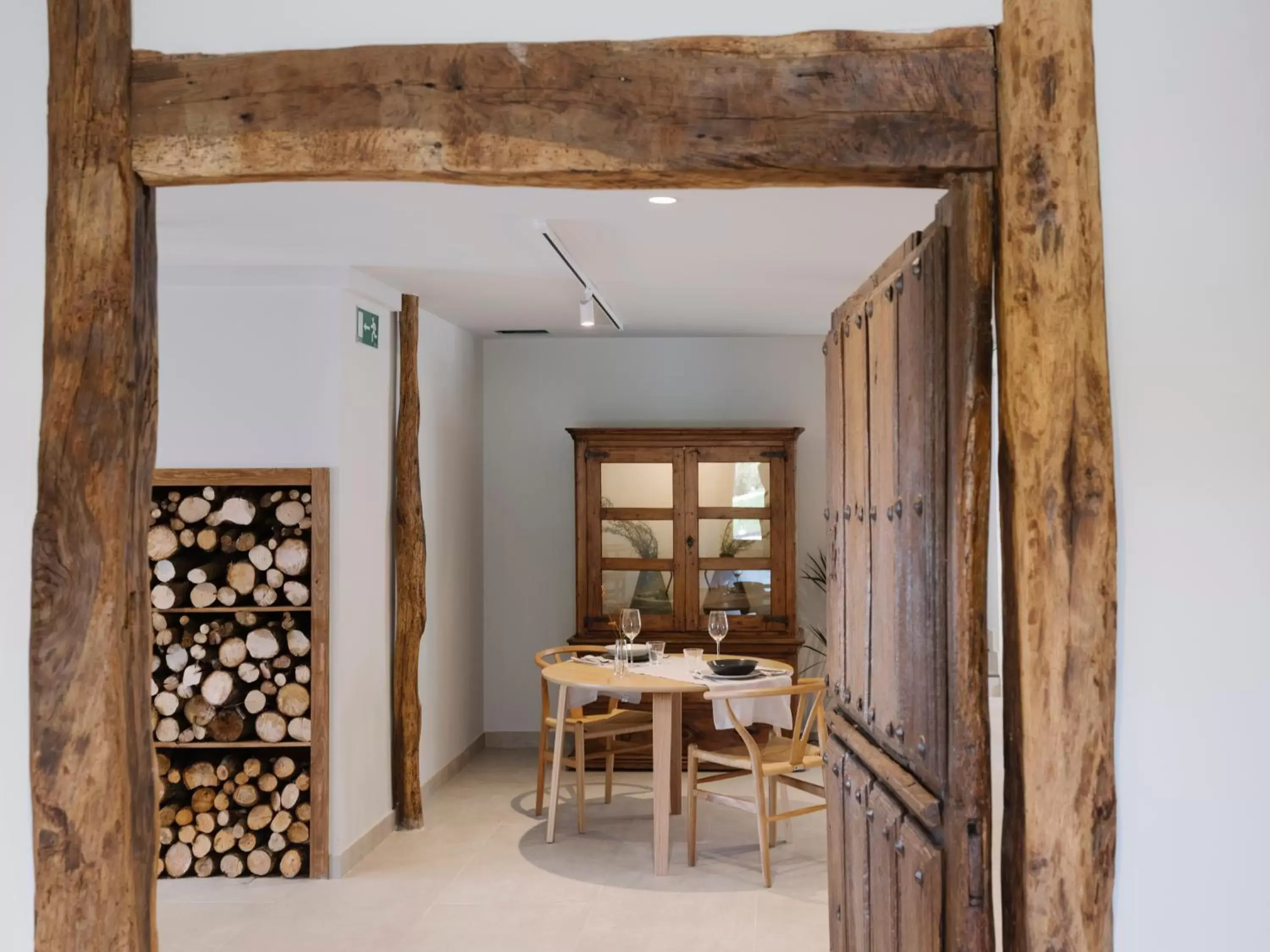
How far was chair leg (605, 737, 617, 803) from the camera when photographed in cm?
551

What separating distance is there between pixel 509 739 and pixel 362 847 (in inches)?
86.4

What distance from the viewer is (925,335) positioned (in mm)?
2094

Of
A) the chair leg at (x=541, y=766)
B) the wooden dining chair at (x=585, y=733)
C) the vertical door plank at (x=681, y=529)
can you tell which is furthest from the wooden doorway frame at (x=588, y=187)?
the vertical door plank at (x=681, y=529)

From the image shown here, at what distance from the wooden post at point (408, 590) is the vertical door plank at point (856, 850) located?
2.95 meters

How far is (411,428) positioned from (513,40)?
11.0 feet

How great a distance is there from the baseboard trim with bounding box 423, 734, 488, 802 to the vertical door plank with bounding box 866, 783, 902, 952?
336 cm

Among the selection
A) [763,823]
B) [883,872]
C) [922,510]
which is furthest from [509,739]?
[922,510]

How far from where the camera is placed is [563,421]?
697 cm

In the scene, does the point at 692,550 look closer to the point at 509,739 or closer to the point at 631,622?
the point at 631,622

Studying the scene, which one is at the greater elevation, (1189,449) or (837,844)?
(1189,449)

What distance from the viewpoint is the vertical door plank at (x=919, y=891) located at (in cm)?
200

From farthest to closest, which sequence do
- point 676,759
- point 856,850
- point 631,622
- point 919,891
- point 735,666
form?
point 676,759 < point 631,622 < point 735,666 < point 856,850 < point 919,891

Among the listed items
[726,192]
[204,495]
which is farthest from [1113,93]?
[204,495]

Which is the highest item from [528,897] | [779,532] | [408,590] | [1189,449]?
[1189,449]
